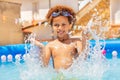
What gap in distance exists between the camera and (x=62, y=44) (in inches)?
97.3

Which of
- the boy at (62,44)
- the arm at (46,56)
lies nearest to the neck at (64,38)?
the boy at (62,44)

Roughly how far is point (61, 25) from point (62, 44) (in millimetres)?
211

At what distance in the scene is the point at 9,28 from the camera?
22.1ft

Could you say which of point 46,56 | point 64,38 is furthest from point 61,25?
point 46,56

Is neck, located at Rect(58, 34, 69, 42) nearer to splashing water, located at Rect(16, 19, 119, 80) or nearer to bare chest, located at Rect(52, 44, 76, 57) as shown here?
bare chest, located at Rect(52, 44, 76, 57)

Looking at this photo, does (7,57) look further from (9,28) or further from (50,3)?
(50,3)

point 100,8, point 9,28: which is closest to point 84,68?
point 9,28

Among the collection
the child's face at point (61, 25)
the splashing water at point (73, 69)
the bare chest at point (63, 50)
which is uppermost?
the child's face at point (61, 25)

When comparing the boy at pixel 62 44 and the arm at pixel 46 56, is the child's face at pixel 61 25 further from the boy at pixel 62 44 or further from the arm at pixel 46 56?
the arm at pixel 46 56

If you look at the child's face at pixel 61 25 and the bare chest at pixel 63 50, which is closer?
the child's face at pixel 61 25

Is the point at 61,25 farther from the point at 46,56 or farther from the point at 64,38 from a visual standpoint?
the point at 46,56

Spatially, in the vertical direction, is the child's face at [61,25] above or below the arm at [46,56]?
above

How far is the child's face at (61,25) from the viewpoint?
7.66ft

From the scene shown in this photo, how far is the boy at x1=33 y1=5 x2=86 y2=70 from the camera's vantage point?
2369 mm
